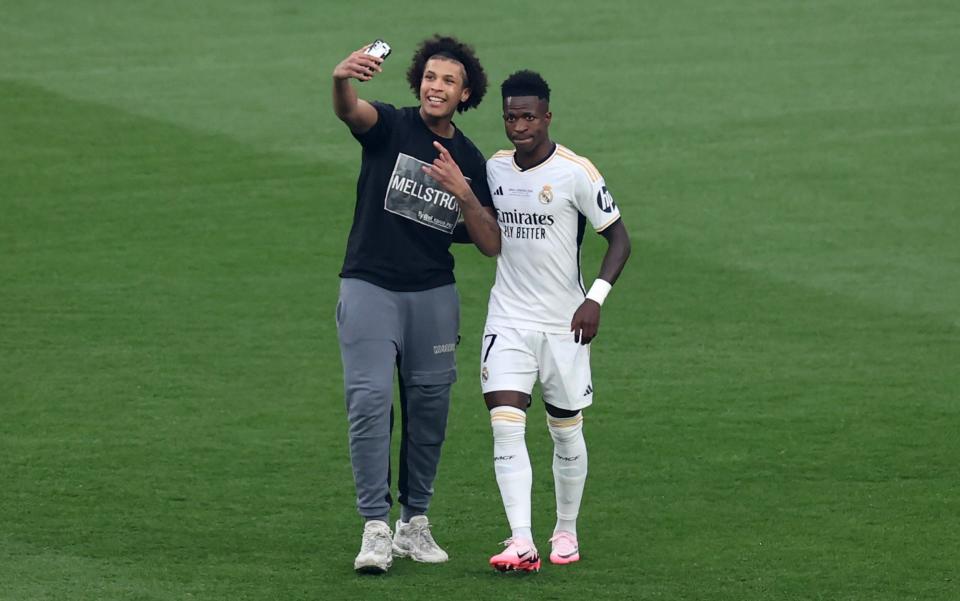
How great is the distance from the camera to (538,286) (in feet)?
24.7

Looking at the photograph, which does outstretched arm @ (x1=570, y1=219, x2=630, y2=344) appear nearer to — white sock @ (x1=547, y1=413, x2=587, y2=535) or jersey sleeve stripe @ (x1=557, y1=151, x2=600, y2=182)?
jersey sleeve stripe @ (x1=557, y1=151, x2=600, y2=182)

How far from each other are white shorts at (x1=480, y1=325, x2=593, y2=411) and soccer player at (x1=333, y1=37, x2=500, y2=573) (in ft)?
0.78

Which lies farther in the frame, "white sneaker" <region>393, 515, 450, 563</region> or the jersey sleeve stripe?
"white sneaker" <region>393, 515, 450, 563</region>

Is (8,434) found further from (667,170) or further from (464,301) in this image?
(667,170)

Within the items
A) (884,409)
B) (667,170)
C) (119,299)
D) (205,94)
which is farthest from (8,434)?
(205,94)

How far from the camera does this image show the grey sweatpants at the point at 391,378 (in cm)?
736

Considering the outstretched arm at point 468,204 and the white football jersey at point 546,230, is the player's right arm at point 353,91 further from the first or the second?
the white football jersey at point 546,230

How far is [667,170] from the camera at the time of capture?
16875 mm

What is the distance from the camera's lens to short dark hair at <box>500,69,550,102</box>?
7449 mm

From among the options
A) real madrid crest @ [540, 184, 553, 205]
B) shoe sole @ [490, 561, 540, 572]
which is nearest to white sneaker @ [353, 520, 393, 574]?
shoe sole @ [490, 561, 540, 572]

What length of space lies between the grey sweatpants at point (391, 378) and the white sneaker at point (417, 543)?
0.30 ft

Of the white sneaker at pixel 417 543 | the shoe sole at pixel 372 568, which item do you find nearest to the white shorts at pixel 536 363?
the white sneaker at pixel 417 543

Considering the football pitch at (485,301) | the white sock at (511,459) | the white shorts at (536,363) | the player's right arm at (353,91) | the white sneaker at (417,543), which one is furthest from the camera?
the football pitch at (485,301)

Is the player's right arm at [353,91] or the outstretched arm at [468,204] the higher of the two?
the player's right arm at [353,91]
